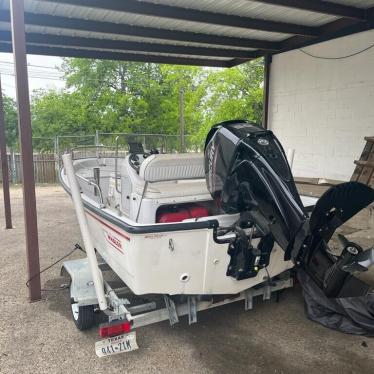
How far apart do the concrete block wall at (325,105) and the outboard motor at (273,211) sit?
4.21 m

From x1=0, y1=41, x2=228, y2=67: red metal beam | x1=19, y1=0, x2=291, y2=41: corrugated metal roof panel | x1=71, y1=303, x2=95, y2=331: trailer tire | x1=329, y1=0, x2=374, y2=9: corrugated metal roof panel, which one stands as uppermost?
x1=329, y1=0, x2=374, y2=9: corrugated metal roof panel

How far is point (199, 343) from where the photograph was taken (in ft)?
9.26

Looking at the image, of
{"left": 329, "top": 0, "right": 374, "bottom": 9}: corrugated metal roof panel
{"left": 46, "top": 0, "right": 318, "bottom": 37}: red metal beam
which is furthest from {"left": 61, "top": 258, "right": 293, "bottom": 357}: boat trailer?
{"left": 329, "top": 0, "right": 374, "bottom": 9}: corrugated metal roof panel

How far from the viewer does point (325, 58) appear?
6715mm

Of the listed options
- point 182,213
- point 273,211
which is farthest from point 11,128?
point 273,211

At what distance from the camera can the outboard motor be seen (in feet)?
7.71

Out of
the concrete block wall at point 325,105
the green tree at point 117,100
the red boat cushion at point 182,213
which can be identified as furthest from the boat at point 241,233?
the green tree at point 117,100

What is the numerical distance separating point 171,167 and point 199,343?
1.43 m

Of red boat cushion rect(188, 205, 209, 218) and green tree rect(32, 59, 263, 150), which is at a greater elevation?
green tree rect(32, 59, 263, 150)

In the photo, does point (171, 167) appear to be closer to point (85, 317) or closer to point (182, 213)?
point (182, 213)

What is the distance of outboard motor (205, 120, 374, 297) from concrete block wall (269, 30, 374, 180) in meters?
4.21

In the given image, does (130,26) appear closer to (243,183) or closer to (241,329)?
(243,183)

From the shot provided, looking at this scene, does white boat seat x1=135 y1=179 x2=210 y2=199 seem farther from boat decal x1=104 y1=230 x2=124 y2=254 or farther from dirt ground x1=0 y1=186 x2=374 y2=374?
dirt ground x1=0 y1=186 x2=374 y2=374

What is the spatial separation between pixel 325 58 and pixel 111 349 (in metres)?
6.25
